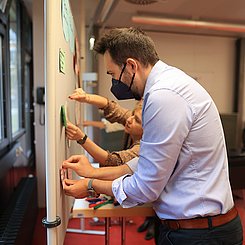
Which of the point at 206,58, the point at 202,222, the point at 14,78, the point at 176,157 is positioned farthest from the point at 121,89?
the point at 206,58

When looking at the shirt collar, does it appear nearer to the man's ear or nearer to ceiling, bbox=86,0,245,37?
the man's ear

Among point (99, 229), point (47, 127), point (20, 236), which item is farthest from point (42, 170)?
point (47, 127)

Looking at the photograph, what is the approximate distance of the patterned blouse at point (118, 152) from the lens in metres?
1.59

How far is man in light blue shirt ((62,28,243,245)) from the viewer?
3.09 ft

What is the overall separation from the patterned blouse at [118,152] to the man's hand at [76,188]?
1.46ft

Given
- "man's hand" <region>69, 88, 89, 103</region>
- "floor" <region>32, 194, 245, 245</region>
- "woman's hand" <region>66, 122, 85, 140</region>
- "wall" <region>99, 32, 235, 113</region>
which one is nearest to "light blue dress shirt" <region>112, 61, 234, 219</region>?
"woman's hand" <region>66, 122, 85, 140</region>

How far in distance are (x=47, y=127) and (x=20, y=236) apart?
4.76 feet

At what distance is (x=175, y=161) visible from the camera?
97 centimetres

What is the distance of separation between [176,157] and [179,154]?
0.03 metres

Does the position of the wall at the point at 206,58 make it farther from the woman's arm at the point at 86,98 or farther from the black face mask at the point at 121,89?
the black face mask at the point at 121,89

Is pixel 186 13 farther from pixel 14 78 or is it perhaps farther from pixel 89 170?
pixel 89 170

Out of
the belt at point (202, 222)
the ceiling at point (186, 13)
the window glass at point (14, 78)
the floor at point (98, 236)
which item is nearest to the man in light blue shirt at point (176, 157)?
the belt at point (202, 222)

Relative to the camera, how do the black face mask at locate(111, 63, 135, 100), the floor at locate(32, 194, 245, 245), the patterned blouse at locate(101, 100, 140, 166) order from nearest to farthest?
1. the black face mask at locate(111, 63, 135, 100)
2. the patterned blouse at locate(101, 100, 140, 166)
3. the floor at locate(32, 194, 245, 245)

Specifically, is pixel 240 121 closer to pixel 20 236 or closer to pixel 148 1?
pixel 148 1
